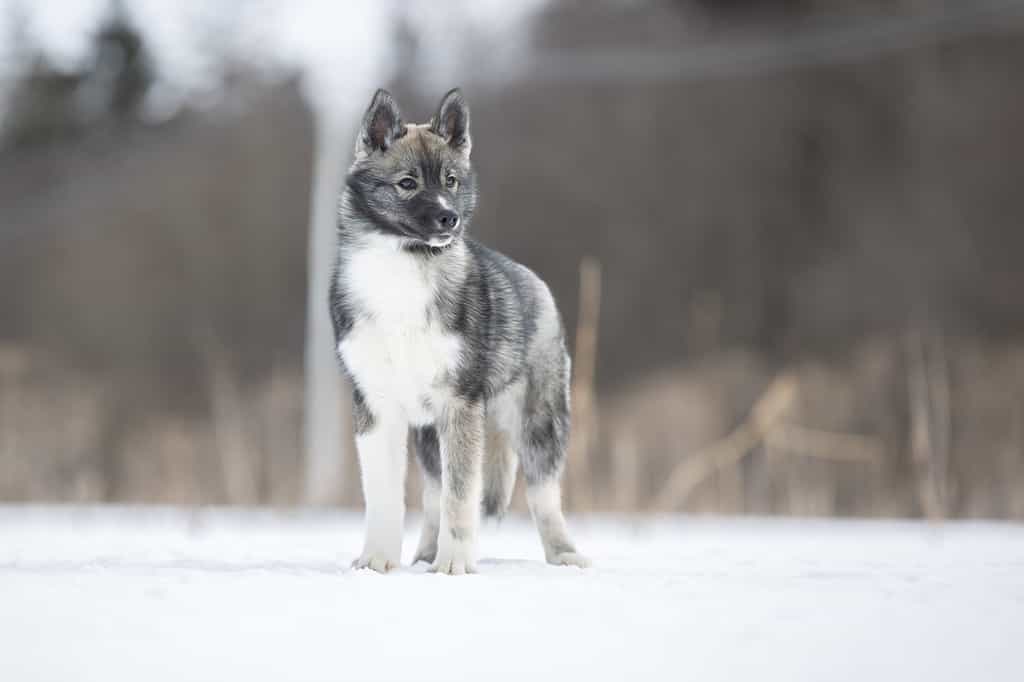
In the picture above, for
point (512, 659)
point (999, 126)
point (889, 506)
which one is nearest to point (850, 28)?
point (999, 126)

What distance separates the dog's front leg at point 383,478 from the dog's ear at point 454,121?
3.21ft

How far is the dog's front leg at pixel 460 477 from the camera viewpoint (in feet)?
11.5

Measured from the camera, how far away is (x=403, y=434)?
3.72 metres

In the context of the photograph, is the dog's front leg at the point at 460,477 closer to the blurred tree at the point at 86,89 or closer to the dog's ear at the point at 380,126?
the dog's ear at the point at 380,126

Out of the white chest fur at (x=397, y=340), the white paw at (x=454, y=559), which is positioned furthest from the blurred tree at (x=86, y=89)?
the white paw at (x=454, y=559)

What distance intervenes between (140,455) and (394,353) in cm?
877

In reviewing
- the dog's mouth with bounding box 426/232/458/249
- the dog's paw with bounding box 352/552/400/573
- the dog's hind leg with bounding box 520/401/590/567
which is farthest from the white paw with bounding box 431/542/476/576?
the dog's mouth with bounding box 426/232/458/249

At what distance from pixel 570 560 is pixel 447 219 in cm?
122

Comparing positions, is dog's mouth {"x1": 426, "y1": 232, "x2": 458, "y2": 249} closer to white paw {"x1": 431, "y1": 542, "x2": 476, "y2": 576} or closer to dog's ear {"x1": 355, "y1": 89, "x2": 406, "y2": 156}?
dog's ear {"x1": 355, "y1": 89, "x2": 406, "y2": 156}

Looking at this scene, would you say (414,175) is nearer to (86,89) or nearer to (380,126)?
(380,126)

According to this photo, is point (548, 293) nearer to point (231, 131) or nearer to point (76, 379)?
point (76, 379)

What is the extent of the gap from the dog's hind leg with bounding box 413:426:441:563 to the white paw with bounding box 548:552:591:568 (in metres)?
0.44

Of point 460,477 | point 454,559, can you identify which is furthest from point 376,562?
point 460,477

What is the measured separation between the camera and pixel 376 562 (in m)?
3.52
